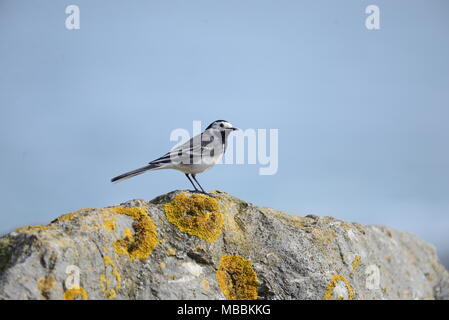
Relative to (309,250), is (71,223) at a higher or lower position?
higher

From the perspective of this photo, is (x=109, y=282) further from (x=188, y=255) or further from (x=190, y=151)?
(x=190, y=151)

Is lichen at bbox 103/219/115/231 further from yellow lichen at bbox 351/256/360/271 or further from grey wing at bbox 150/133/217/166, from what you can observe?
yellow lichen at bbox 351/256/360/271

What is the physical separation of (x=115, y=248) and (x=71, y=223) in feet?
1.76

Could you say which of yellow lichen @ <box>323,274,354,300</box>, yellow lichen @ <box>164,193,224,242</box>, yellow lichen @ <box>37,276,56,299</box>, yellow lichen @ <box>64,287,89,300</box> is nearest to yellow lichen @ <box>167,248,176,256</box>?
yellow lichen @ <box>164,193,224,242</box>

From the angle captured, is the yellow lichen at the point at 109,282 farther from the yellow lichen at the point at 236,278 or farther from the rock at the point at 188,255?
the yellow lichen at the point at 236,278

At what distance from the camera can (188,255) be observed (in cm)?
554

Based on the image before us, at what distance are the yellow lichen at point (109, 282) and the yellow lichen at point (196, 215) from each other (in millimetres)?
1003

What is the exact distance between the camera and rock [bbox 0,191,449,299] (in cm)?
457
